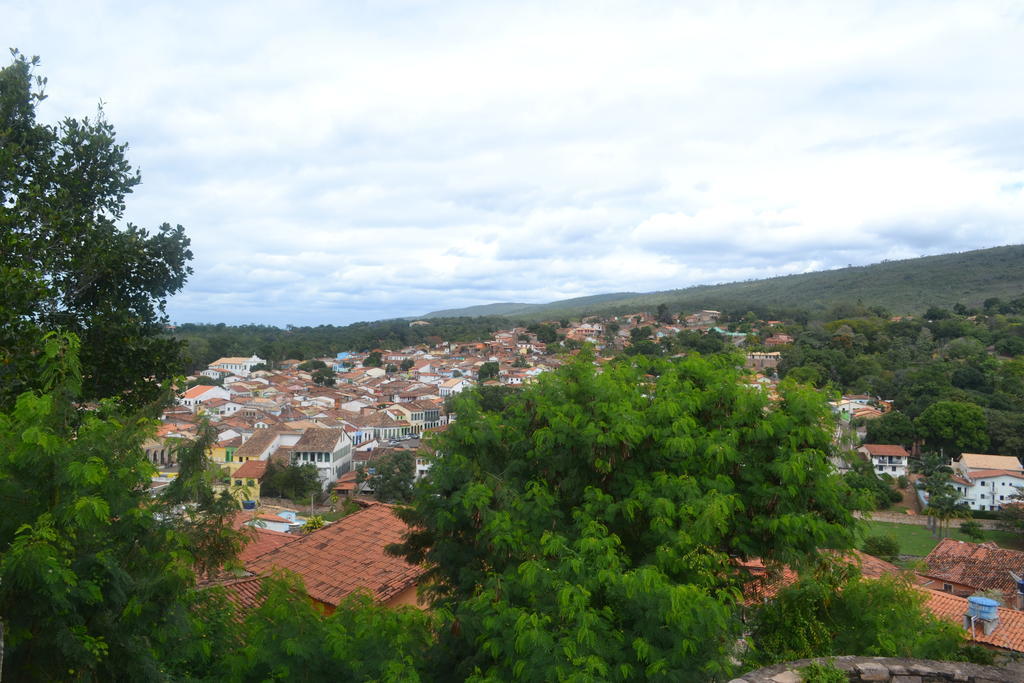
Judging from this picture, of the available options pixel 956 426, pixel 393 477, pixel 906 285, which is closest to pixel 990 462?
pixel 956 426

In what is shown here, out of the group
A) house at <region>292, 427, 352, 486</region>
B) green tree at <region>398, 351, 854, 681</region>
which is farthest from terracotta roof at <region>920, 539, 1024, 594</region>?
house at <region>292, 427, 352, 486</region>

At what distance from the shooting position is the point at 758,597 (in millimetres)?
6734

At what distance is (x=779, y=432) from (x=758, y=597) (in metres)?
1.74

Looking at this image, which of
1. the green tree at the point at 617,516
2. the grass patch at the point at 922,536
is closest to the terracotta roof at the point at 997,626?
the green tree at the point at 617,516

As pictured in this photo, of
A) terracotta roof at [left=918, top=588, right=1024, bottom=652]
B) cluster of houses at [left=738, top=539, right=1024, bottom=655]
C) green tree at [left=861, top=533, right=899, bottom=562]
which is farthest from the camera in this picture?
green tree at [left=861, top=533, right=899, bottom=562]

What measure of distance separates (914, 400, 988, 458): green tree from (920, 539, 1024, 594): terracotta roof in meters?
18.1

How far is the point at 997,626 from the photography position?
41.6ft

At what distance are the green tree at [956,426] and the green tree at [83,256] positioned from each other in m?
41.8

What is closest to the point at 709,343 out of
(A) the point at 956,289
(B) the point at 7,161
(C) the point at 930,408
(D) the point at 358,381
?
(C) the point at 930,408

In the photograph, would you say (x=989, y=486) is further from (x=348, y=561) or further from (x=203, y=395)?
(x=203, y=395)

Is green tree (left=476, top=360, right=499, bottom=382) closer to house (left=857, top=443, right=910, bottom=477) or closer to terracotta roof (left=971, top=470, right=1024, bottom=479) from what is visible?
house (left=857, top=443, right=910, bottom=477)

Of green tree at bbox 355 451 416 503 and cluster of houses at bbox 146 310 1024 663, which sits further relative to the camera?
green tree at bbox 355 451 416 503

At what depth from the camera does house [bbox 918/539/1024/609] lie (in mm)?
19484

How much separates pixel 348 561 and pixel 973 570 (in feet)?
65.4
